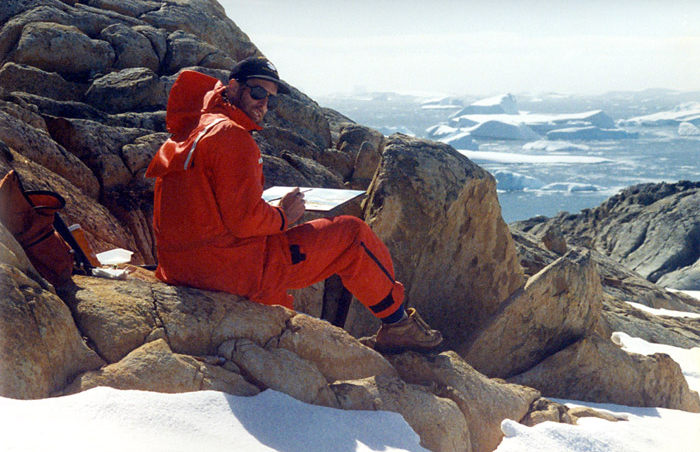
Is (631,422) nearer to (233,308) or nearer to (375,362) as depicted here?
(375,362)

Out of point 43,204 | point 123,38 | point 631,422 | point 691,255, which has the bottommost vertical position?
point 691,255

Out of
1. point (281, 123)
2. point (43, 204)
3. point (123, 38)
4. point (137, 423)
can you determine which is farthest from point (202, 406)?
point (123, 38)

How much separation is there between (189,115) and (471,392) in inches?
90.2

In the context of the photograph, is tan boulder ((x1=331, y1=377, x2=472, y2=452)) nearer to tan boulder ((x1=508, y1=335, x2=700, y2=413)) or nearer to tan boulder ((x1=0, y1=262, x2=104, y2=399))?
tan boulder ((x1=0, y1=262, x2=104, y2=399))

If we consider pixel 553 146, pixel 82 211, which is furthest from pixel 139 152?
pixel 553 146

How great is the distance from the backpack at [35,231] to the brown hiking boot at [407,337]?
5.88ft

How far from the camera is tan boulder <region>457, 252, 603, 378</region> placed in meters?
5.10

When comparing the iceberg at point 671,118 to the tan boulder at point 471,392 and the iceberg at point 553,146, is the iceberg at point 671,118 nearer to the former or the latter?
the iceberg at point 553,146

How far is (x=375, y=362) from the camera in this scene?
3.76 meters

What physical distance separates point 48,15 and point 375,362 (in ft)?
27.3

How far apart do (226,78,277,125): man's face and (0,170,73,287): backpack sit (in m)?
1.07

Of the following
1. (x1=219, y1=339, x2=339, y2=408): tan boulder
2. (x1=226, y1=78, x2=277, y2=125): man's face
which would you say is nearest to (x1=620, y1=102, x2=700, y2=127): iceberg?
(x1=226, y1=78, x2=277, y2=125): man's face

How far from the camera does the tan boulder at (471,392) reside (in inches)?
149

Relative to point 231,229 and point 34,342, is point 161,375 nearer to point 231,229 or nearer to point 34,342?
point 34,342
